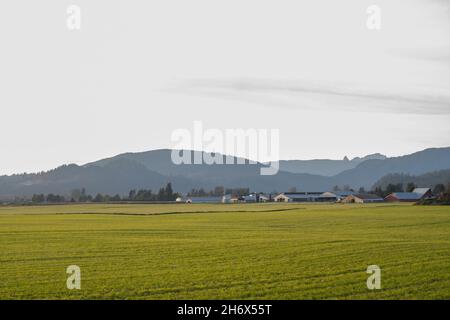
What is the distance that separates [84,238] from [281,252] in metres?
21.1

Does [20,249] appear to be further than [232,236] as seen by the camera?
No

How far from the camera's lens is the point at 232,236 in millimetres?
57281

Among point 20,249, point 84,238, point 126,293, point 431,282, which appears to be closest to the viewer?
point 126,293
